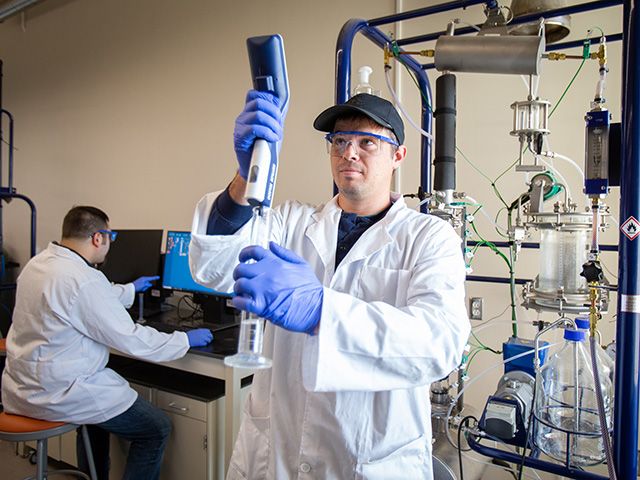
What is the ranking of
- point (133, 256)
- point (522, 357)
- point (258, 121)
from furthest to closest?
point (133, 256) → point (522, 357) → point (258, 121)

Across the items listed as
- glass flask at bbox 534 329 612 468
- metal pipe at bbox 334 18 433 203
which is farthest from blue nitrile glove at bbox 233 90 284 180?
glass flask at bbox 534 329 612 468

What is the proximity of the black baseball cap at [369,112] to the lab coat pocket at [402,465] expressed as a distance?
762 millimetres

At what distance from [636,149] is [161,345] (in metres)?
1.74

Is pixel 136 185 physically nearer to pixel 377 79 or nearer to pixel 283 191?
pixel 283 191

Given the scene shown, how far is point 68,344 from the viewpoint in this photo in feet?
6.03

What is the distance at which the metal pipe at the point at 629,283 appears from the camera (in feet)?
2.96

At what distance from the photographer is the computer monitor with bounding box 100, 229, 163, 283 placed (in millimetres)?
2629

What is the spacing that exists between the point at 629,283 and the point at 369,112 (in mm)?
672

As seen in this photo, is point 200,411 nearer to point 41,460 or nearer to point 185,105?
point 41,460

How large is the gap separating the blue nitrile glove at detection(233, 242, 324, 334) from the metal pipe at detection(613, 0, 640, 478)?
65 cm

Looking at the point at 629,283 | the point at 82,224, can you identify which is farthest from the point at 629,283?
the point at 82,224

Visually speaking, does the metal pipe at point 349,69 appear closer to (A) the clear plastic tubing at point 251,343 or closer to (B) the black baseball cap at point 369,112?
(B) the black baseball cap at point 369,112

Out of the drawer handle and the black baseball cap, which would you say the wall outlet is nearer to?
the black baseball cap

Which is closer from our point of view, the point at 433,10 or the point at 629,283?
the point at 629,283
